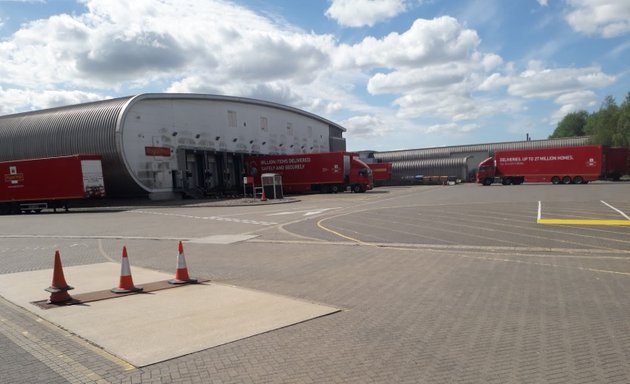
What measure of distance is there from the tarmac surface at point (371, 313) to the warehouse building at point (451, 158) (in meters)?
55.4

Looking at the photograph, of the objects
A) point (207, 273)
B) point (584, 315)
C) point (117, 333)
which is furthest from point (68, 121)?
point (584, 315)

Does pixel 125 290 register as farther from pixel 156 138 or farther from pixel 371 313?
pixel 156 138

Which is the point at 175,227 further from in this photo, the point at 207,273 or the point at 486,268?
the point at 486,268

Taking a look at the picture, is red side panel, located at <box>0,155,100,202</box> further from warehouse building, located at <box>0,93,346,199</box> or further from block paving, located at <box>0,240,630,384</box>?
block paving, located at <box>0,240,630,384</box>

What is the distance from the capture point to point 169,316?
658 centimetres

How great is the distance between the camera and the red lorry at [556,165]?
150 feet

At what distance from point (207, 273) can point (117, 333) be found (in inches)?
162

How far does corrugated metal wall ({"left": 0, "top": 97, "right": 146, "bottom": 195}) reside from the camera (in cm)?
4144

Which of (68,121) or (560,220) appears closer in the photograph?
(560,220)

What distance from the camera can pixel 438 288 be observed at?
310 inches

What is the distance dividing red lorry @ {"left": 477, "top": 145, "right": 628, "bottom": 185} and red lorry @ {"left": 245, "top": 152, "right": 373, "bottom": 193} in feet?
48.6

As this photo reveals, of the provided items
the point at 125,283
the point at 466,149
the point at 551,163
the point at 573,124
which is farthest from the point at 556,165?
the point at 573,124

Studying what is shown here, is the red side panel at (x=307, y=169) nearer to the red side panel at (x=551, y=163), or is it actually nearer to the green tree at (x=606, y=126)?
the red side panel at (x=551, y=163)

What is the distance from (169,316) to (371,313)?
9.20 ft
